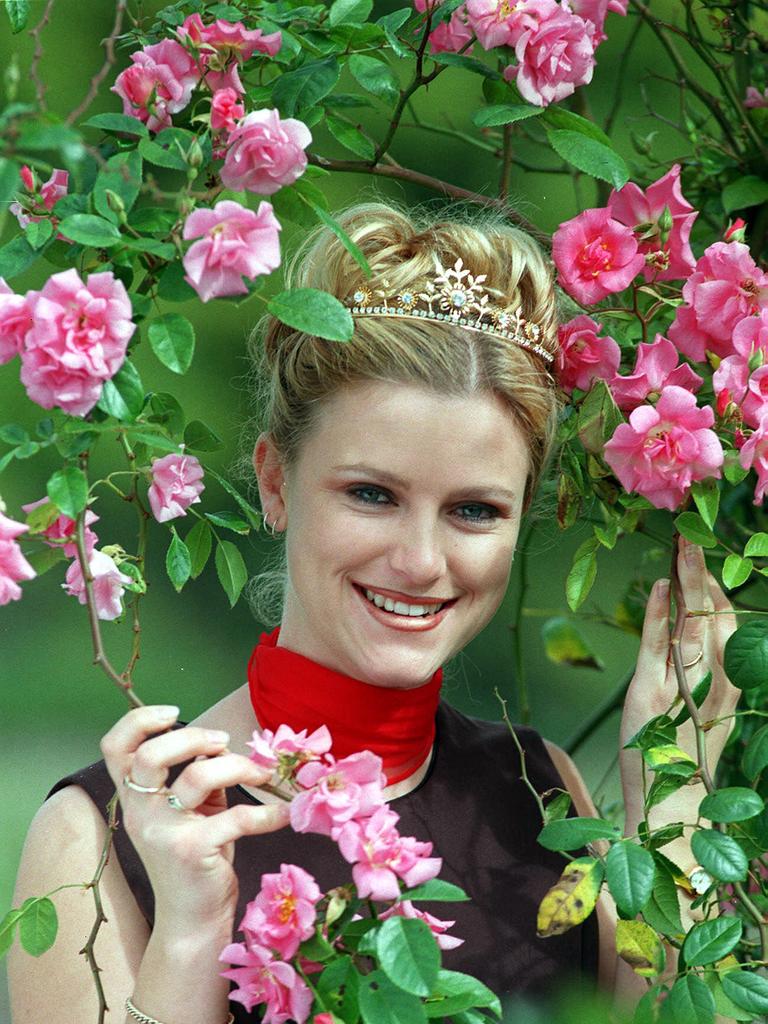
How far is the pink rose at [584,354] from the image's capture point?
1.55 meters

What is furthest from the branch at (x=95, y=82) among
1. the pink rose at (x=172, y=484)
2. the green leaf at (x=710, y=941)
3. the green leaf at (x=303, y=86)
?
the green leaf at (x=710, y=941)

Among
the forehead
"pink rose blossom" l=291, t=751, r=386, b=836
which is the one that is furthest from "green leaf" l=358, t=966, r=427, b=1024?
the forehead

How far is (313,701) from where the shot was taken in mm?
1589

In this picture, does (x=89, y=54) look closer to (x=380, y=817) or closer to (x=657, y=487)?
(x=657, y=487)

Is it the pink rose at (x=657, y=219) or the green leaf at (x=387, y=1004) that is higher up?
the pink rose at (x=657, y=219)

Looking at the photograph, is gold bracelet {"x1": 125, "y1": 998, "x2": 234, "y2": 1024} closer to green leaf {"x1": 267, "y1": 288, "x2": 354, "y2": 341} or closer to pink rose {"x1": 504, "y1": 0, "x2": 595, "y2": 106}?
green leaf {"x1": 267, "y1": 288, "x2": 354, "y2": 341}

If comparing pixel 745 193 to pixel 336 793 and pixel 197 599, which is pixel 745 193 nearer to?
pixel 336 793

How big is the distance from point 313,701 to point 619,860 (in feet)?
1.60

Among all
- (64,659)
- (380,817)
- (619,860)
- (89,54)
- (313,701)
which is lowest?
(64,659)

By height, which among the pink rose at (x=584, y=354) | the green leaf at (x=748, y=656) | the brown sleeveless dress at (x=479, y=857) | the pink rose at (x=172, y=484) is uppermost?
the pink rose at (x=584, y=354)

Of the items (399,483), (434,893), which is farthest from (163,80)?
(434,893)

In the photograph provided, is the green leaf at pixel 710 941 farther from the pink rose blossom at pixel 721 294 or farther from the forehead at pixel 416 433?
the pink rose blossom at pixel 721 294

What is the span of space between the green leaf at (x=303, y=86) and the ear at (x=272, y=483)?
45cm

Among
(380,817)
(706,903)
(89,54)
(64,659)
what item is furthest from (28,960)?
(89,54)
